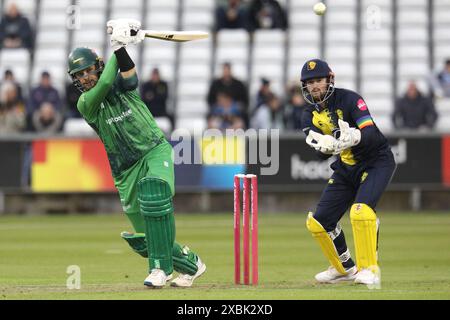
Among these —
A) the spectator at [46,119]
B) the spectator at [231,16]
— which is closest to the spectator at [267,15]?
the spectator at [231,16]

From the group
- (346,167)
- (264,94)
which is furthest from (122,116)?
(264,94)

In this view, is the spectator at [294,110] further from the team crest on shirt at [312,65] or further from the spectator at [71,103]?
the team crest on shirt at [312,65]

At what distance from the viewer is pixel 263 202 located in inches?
776

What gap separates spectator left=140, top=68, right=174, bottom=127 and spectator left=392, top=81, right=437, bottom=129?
13.1 feet

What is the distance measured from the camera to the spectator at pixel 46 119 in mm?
19781

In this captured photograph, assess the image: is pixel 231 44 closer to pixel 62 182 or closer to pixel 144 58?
pixel 144 58

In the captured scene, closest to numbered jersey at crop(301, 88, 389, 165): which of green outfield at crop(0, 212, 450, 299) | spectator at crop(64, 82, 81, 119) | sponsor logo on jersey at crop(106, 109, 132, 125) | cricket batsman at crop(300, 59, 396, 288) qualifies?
cricket batsman at crop(300, 59, 396, 288)

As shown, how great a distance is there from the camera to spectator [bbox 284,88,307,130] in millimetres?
19594

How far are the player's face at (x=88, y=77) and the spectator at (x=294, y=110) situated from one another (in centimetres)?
1045

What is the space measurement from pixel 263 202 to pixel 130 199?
10414mm

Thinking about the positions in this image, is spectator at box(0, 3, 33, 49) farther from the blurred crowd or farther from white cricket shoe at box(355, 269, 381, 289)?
white cricket shoe at box(355, 269, 381, 289)

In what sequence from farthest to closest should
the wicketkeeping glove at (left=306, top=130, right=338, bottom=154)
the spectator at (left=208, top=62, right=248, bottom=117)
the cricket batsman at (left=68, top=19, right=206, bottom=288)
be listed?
1. the spectator at (left=208, top=62, right=248, bottom=117)
2. the wicketkeeping glove at (left=306, top=130, right=338, bottom=154)
3. the cricket batsman at (left=68, top=19, right=206, bottom=288)
